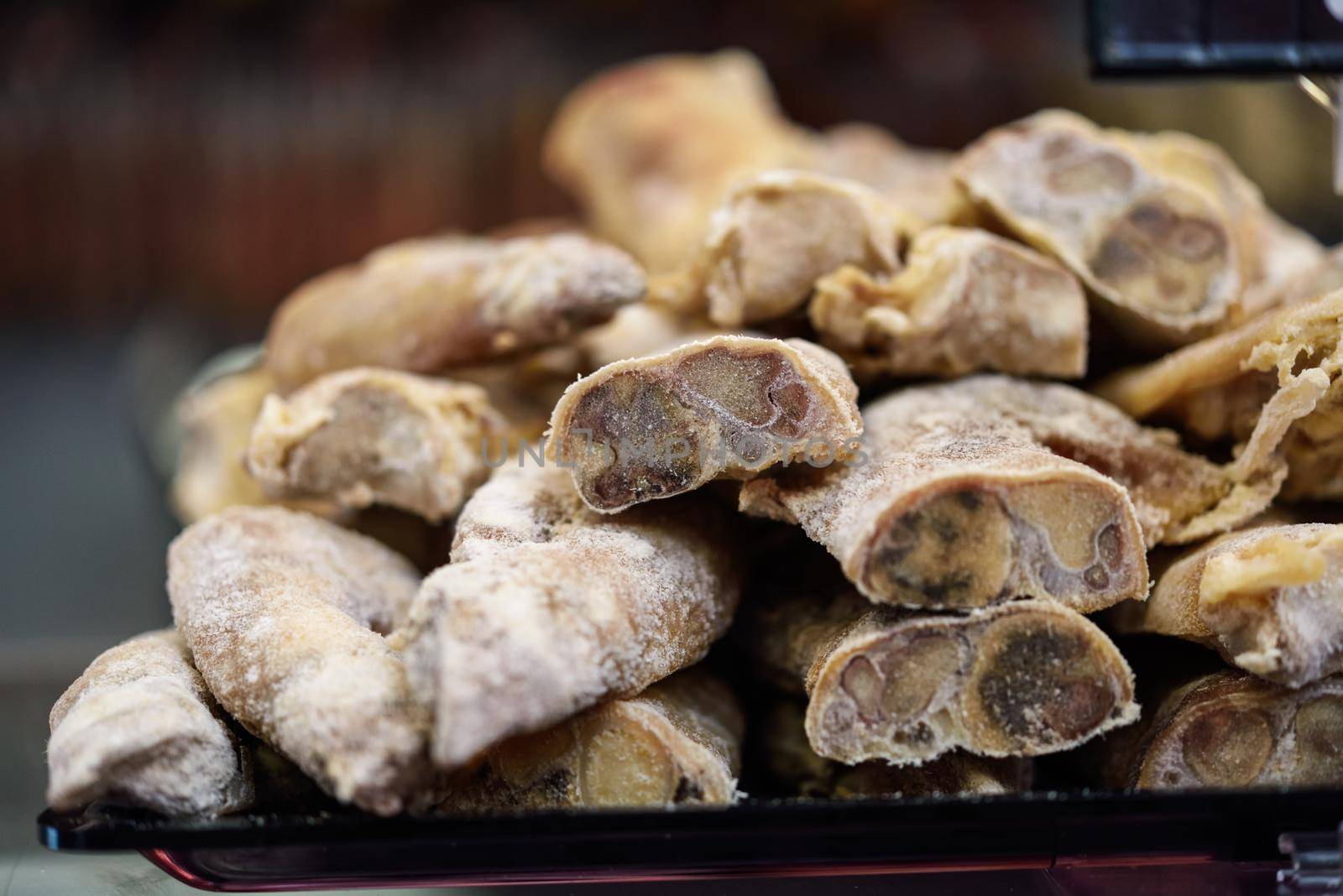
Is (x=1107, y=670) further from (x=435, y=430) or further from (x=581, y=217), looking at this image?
(x=581, y=217)

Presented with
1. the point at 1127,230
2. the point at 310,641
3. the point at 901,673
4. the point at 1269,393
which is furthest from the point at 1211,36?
the point at 310,641

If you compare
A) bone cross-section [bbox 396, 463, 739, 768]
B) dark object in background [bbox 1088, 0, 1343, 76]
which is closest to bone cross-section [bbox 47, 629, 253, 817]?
bone cross-section [bbox 396, 463, 739, 768]

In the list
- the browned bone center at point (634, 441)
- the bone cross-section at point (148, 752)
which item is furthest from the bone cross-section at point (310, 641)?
the browned bone center at point (634, 441)

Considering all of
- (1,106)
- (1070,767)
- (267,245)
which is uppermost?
(1,106)

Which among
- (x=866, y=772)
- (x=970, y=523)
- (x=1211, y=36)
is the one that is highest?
(x=1211, y=36)

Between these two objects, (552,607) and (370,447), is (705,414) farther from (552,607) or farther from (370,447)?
(370,447)

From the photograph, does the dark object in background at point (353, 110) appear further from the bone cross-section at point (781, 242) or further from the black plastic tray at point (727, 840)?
the black plastic tray at point (727, 840)

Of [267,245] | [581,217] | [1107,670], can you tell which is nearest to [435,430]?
[1107,670]
